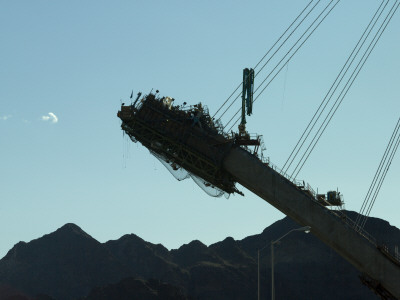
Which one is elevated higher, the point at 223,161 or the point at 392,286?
the point at 223,161

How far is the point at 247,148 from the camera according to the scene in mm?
63344

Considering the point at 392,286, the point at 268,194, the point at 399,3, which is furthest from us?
the point at 399,3

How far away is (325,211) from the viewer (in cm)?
6022

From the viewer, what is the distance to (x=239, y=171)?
205ft

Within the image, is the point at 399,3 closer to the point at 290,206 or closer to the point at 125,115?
the point at 290,206

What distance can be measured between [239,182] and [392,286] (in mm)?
16543

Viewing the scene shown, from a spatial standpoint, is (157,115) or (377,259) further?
(157,115)

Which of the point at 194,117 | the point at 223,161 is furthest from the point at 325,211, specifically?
the point at 194,117

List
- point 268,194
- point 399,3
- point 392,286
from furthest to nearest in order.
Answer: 1. point 399,3
2. point 268,194
3. point 392,286

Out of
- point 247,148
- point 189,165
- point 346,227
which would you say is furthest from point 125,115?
point 346,227

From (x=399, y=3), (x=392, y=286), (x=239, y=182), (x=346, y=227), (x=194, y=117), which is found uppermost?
(x=399, y=3)

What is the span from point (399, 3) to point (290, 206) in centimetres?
2313

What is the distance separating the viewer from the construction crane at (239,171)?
58.5m

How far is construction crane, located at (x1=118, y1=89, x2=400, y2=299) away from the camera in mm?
58469
